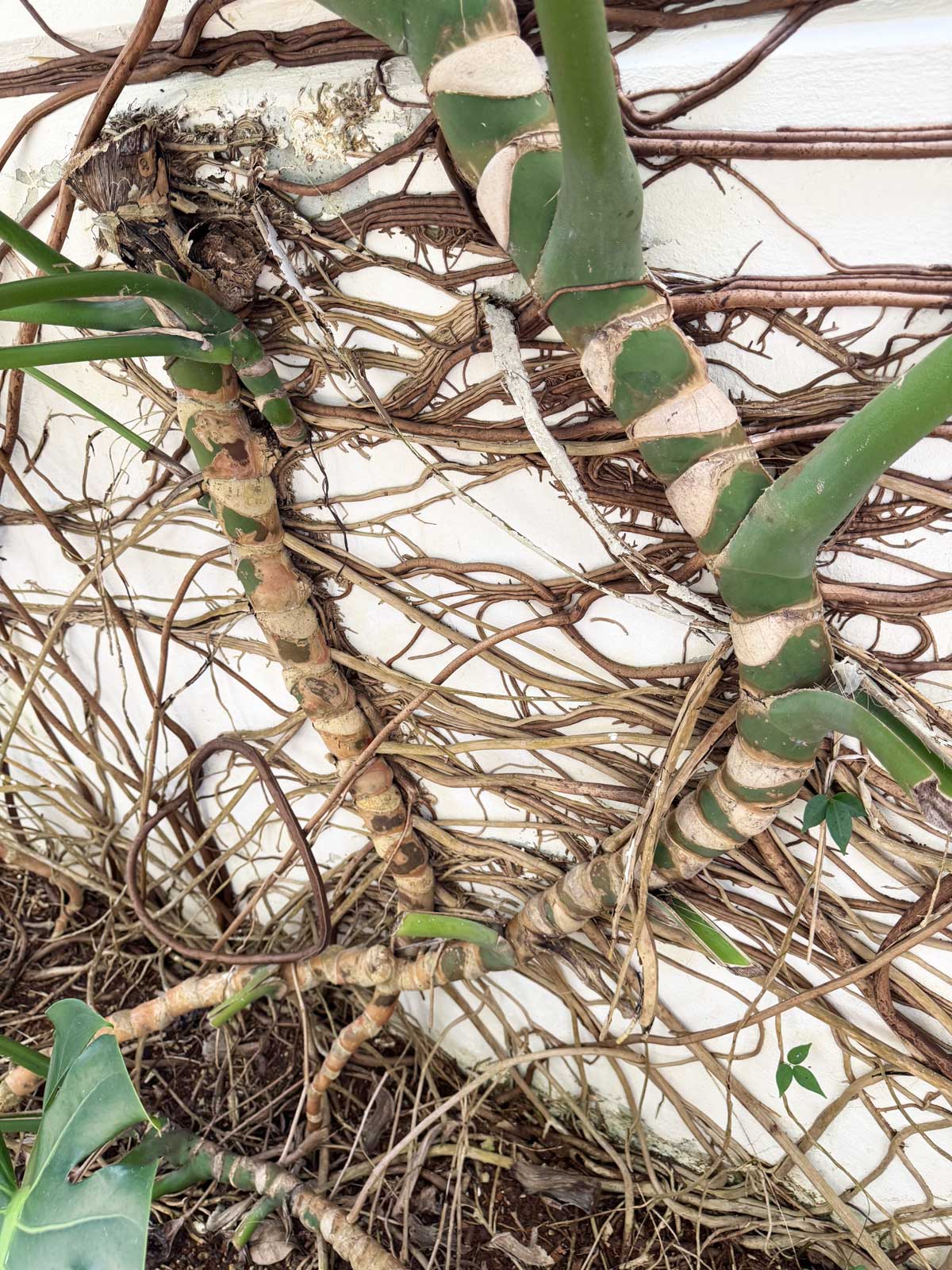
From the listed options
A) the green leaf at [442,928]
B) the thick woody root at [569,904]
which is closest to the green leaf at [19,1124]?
the green leaf at [442,928]

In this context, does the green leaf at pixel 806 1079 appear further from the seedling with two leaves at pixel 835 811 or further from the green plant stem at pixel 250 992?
the green plant stem at pixel 250 992

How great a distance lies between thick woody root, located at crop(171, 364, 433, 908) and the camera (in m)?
0.79

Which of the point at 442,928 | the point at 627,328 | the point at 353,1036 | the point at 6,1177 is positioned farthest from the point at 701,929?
the point at 6,1177

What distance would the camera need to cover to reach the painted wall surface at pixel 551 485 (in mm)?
541

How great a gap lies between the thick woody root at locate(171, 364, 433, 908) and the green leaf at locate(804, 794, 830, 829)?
45 centimetres

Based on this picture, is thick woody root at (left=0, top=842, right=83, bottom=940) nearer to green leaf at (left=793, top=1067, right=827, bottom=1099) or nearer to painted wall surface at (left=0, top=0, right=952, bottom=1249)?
painted wall surface at (left=0, top=0, right=952, bottom=1249)

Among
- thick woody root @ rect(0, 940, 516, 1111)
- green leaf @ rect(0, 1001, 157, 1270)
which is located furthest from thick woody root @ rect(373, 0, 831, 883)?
green leaf @ rect(0, 1001, 157, 1270)

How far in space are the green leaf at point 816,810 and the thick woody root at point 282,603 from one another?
0.45 metres

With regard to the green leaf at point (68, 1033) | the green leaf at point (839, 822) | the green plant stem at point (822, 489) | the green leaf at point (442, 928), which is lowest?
the green leaf at point (68, 1033)

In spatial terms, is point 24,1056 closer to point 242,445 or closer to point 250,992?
point 250,992

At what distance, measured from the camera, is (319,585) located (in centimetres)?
94

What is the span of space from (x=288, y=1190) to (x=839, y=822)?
2.56 feet

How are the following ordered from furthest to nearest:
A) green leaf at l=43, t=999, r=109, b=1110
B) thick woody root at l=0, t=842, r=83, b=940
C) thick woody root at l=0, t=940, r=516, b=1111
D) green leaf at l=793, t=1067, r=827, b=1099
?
1. thick woody root at l=0, t=842, r=83, b=940
2. thick woody root at l=0, t=940, r=516, b=1111
3. green leaf at l=793, t=1067, r=827, b=1099
4. green leaf at l=43, t=999, r=109, b=1110

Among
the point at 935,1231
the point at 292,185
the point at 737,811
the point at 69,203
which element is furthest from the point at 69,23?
the point at 935,1231
